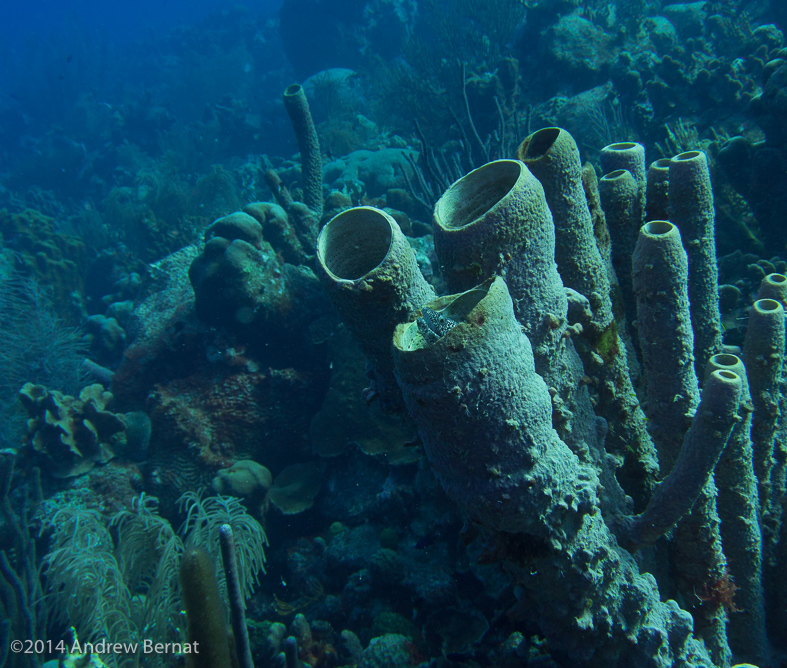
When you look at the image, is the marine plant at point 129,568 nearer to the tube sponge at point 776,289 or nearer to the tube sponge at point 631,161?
the tube sponge at point 631,161

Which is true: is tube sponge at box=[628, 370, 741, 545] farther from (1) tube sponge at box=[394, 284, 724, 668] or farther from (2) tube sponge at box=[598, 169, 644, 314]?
(2) tube sponge at box=[598, 169, 644, 314]

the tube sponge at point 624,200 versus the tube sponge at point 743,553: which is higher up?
the tube sponge at point 624,200

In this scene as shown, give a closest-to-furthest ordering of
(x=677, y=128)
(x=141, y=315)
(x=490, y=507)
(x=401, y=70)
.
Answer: (x=490, y=507) < (x=141, y=315) < (x=677, y=128) < (x=401, y=70)

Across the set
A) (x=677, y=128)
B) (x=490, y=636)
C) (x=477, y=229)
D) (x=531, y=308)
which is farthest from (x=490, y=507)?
(x=677, y=128)

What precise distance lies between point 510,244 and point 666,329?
2.76 ft

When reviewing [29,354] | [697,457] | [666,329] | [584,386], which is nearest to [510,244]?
[584,386]

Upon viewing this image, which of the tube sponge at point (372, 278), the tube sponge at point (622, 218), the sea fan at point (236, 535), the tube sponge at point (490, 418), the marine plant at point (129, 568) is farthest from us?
the sea fan at point (236, 535)

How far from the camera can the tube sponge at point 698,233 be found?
→ 1849mm

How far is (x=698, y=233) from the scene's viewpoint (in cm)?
192

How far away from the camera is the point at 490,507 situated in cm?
122

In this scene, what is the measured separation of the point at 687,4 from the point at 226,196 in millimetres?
12480

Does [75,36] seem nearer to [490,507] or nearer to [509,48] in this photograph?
[509,48]

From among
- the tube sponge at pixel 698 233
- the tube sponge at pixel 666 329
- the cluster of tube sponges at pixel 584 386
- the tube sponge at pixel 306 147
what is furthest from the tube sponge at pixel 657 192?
the tube sponge at pixel 306 147

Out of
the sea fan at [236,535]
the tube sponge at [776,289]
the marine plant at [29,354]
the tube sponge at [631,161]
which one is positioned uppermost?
the tube sponge at [631,161]
